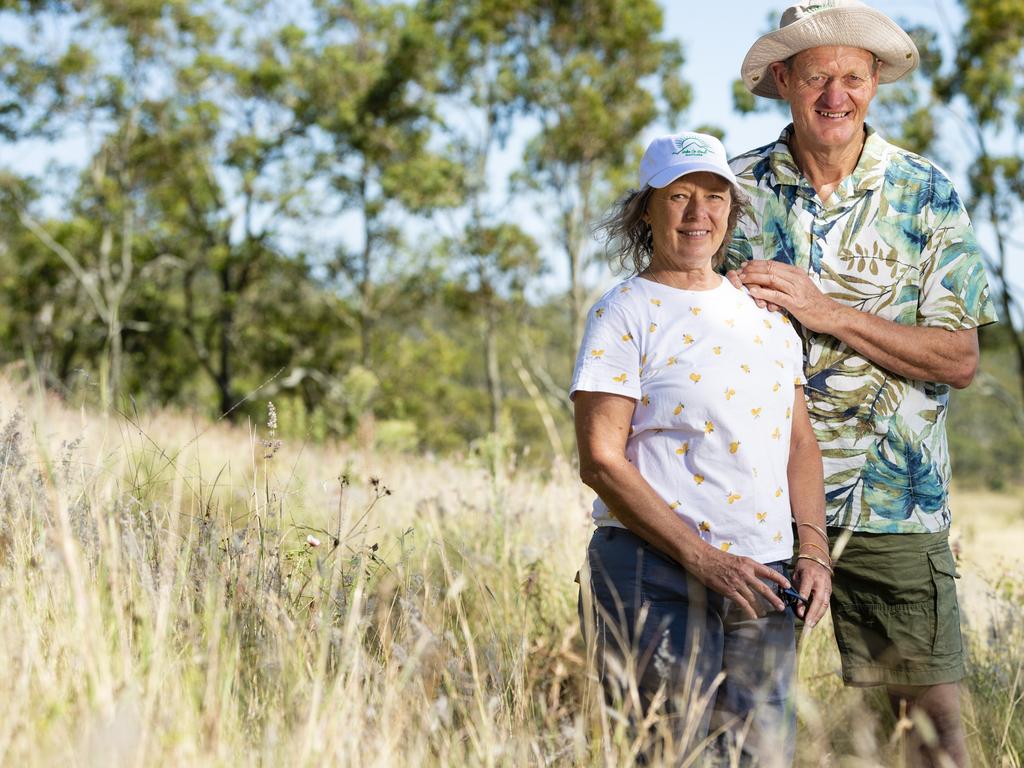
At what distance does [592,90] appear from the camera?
23906 millimetres

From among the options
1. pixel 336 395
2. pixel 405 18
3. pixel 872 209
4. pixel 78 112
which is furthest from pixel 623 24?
pixel 872 209

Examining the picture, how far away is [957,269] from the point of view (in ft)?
9.92

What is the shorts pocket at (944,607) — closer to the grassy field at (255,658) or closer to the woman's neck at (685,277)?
the grassy field at (255,658)

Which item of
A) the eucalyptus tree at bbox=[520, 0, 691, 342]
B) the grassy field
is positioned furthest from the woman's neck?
the eucalyptus tree at bbox=[520, 0, 691, 342]

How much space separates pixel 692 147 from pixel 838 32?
819 mm

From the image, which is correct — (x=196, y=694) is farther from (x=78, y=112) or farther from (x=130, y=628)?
(x=78, y=112)

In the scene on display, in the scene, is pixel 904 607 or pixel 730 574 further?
pixel 904 607

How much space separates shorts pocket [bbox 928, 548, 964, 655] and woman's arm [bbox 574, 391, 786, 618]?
2.77 ft

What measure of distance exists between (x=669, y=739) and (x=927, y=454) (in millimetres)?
1454

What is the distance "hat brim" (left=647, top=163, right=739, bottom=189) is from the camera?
2.59m

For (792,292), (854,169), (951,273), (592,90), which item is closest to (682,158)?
(792,292)

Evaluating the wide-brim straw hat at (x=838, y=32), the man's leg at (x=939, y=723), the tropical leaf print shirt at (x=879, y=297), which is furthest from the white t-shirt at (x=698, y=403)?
the wide-brim straw hat at (x=838, y=32)

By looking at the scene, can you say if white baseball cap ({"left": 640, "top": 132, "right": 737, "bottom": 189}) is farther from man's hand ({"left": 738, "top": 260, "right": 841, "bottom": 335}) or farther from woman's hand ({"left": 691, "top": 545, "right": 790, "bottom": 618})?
woman's hand ({"left": 691, "top": 545, "right": 790, "bottom": 618})

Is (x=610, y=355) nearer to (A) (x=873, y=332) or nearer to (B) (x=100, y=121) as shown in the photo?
(A) (x=873, y=332)
